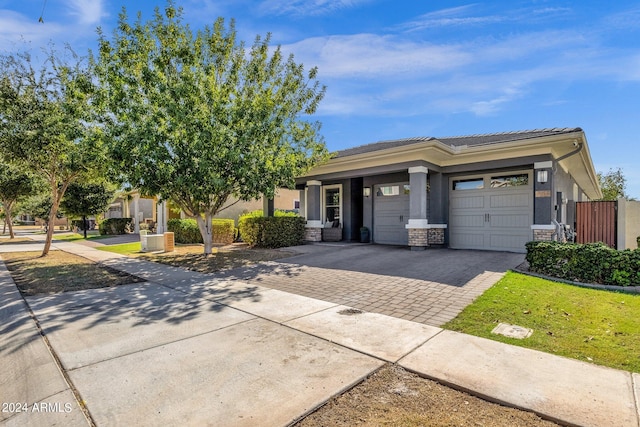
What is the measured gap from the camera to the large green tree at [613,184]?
32.4 m

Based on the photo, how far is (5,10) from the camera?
6.82 m

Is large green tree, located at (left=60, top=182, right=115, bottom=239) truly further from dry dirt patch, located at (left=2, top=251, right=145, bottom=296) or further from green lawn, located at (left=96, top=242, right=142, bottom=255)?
dry dirt patch, located at (left=2, top=251, right=145, bottom=296)

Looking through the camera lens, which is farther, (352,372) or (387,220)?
(387,220)

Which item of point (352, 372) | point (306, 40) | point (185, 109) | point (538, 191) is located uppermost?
point (306, 40)

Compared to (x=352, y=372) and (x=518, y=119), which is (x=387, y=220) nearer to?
(x=518, y=119)

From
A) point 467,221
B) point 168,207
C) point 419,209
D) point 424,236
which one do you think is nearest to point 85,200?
point 168,207

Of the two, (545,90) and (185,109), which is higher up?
(545,90)

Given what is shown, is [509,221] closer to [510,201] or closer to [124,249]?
[510,201]

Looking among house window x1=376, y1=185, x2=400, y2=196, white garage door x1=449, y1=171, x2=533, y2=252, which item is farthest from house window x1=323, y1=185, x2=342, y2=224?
white garage door x1=449, y1=171, x2=533, y2=252

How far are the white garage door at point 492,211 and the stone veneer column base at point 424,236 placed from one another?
0.68 metres

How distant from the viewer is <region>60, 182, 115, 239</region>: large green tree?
2134 centimetres

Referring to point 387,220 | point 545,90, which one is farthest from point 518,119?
point 387,220

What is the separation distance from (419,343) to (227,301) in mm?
3173

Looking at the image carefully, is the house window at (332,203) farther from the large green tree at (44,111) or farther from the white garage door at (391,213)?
the large green tree at (44,111)
